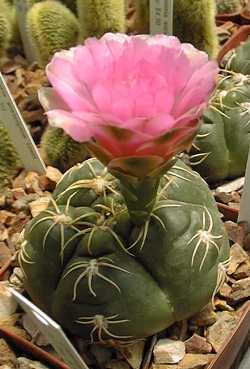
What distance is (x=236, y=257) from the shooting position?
35.7 inches

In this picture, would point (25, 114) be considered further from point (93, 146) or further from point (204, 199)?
point (93, 146)

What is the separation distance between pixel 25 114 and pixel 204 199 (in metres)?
0.53

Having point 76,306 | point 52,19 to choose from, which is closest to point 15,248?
point 76,306

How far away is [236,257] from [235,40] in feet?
1.90

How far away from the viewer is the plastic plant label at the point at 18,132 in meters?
0.98

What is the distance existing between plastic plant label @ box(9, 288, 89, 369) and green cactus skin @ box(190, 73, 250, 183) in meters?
0.42

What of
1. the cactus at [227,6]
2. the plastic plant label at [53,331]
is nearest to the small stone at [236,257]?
the plastic plant label at [53,331]

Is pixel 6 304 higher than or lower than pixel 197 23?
lower

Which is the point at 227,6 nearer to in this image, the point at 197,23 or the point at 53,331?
the point at 197,23

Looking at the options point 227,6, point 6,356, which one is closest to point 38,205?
point 6,356

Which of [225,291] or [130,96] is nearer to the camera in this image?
[130,96]

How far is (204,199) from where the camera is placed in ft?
2.62

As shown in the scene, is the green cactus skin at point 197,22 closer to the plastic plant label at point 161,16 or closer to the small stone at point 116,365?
the plastic plant label at point 161,16

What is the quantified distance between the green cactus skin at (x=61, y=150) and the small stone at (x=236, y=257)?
0.30 metres
